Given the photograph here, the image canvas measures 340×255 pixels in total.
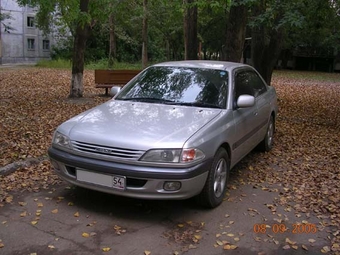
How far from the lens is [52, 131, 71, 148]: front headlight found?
13.8 ft

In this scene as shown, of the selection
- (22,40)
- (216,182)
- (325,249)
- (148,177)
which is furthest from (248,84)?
(22,40)

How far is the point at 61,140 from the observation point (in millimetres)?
4297

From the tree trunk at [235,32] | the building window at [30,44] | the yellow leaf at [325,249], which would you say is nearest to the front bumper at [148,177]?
the yellow leaf at [325,249]

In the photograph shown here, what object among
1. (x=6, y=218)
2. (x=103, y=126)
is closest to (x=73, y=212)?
(x=6, y=218)

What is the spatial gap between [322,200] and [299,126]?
484 cm

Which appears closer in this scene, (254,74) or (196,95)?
(196,95)

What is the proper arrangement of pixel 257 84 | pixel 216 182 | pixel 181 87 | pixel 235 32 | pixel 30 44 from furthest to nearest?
pixel 30 44 → pixel 235 32 → pixel 257 84 → pixel 181 87 → pixel 216 182

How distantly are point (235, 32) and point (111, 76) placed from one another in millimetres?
4549

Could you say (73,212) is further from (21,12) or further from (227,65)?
(21,12)

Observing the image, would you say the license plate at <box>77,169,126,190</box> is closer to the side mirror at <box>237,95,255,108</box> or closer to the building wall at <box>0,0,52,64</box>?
the side mirror at <box>237,95,255,108</box>

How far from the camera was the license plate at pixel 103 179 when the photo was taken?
3889 mm

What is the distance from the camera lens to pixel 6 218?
13.2 ft
